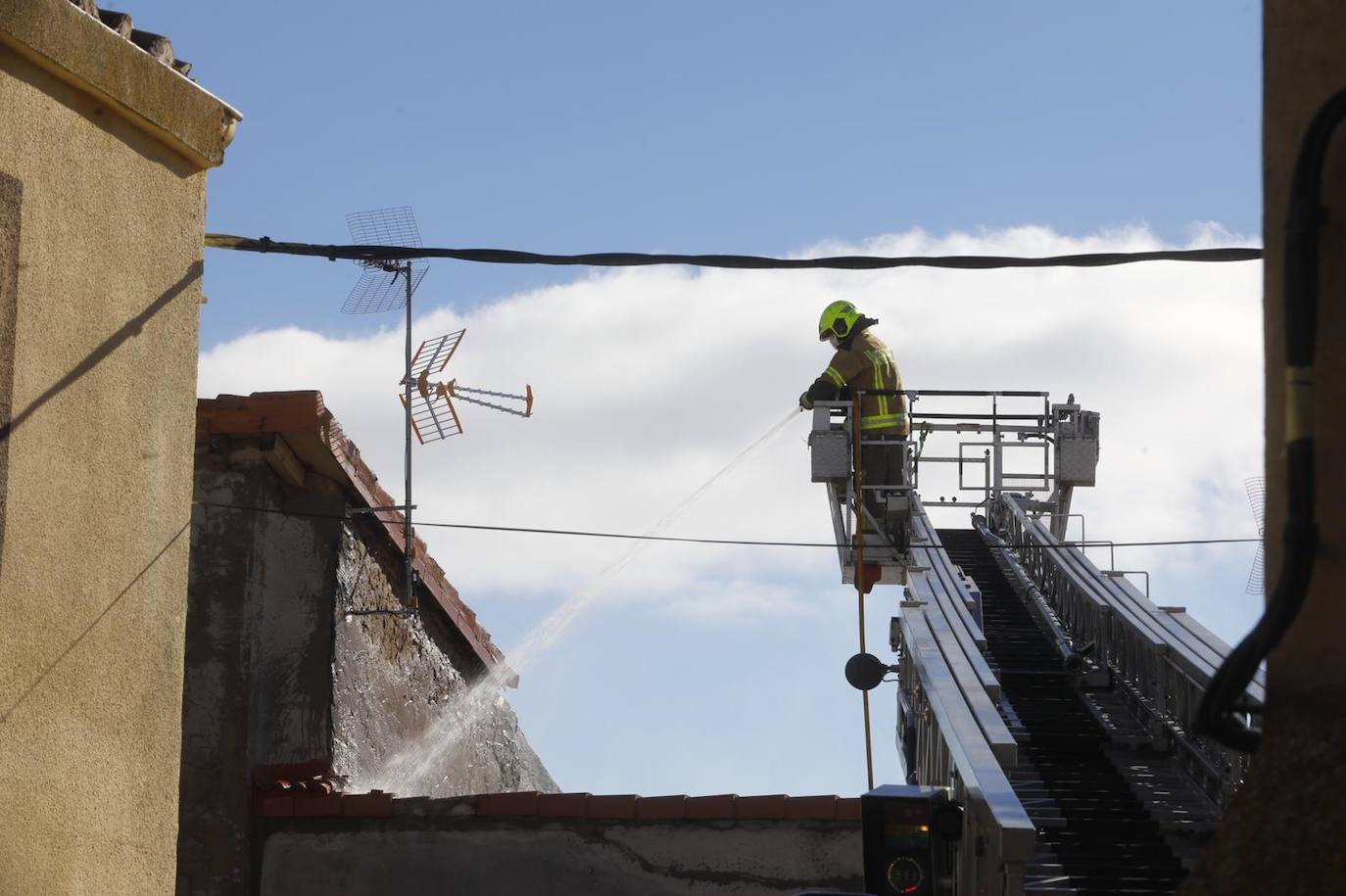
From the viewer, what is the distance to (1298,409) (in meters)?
3.96

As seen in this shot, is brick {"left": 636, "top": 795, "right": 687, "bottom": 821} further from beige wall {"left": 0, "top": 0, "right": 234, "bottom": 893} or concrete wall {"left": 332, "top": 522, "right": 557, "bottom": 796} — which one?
beige wall {"left": 0, "top": 0, "right": 234, "bottom": 893}

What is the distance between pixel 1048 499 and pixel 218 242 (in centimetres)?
1422

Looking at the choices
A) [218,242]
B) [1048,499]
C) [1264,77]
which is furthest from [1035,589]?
[1264,77]

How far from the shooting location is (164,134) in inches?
292

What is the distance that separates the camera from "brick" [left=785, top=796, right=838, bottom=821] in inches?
398

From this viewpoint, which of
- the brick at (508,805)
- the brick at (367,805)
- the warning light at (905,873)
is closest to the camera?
the warning light at (905,873)

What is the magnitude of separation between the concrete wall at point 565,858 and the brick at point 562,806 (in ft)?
0.18

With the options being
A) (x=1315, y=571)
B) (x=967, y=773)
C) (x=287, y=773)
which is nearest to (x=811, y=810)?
(x=967, y=773)

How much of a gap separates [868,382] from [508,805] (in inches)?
406

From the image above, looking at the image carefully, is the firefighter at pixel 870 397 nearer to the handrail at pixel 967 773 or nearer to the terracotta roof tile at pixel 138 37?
the handrail at pixel 967 773

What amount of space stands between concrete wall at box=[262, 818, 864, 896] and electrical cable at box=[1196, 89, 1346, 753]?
20.6 ft

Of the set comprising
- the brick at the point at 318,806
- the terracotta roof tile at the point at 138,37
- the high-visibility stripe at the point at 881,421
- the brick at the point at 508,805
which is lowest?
the brick at the point at 318,806

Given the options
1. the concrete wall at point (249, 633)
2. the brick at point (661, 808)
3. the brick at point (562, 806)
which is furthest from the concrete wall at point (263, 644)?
the brick at point (661, 808)

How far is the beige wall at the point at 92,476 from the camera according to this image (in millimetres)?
6500
